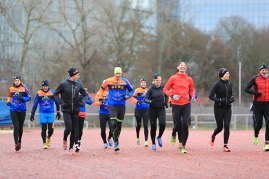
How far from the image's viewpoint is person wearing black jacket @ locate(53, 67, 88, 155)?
15.1 metres

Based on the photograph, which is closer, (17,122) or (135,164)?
(135,164)

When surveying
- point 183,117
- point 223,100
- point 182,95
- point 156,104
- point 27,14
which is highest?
point 27,14

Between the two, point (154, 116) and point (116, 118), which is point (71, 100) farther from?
point (154, 116)

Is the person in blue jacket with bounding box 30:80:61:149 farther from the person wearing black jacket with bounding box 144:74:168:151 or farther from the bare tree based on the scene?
the bare tree

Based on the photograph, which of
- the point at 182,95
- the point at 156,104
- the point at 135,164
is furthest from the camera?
the point at 156,104

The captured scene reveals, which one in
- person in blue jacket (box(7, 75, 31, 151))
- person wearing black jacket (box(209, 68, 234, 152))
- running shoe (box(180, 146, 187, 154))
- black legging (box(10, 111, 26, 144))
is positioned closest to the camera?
running shoe (box(180, 146, 187, 154))

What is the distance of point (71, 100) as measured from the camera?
15172 mm

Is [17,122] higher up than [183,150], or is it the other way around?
[17,122]

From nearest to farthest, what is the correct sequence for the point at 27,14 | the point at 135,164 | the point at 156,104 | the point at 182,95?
the point at 135,164
the point at 182,95
the point at 156,104
the point at 27,14

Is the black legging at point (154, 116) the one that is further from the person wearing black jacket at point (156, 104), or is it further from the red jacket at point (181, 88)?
the red jacket at point (181, 88)

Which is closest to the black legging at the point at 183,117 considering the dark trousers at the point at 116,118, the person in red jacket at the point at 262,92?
the dark trousers at the point at 116,118

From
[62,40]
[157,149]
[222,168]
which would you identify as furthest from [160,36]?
[222,168]

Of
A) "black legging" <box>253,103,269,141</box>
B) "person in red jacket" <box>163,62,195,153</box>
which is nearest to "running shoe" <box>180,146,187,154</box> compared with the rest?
"person in red jacket" <box>163,62,195,153</box>

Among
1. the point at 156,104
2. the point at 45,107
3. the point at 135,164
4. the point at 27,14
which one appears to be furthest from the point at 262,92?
the point at 27,14
